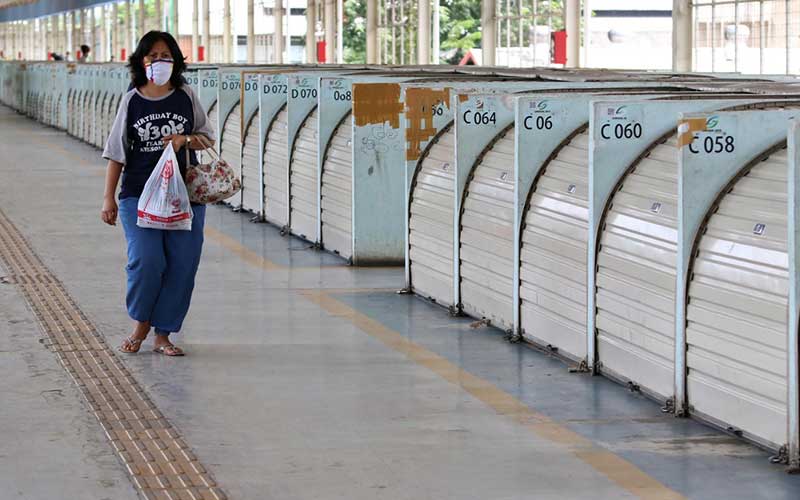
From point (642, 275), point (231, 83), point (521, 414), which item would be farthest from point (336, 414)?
point (231, 83)

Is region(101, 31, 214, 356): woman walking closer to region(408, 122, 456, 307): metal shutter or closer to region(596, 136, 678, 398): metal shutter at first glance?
region(408, 122, 456, 307): metal shutter

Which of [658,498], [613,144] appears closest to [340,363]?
[613,144]

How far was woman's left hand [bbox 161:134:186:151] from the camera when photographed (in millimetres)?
7738

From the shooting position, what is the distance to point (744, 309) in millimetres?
5988

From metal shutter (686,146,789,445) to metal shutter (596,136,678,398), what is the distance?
0.28 m

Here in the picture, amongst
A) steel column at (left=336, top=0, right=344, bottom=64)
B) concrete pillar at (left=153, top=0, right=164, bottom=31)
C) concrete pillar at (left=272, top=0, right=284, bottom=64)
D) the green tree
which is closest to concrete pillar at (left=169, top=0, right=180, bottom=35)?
concrete pillar at (left=153, top=0, right=164, bottom=31)

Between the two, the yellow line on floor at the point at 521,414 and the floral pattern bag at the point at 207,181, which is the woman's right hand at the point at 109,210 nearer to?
the floral pattern bag at the point at 207,181

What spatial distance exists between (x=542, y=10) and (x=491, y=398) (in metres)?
20.9

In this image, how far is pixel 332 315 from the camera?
30.3ft

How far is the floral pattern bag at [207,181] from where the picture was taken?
788cm

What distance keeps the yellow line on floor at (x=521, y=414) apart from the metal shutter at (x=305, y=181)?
3.36m

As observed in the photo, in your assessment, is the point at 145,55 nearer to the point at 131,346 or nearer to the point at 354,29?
the point at 131,346

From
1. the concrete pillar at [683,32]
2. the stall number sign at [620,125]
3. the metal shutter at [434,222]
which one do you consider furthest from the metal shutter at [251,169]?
the concrete pillar at [683,32]

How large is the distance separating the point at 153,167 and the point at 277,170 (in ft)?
20.6
